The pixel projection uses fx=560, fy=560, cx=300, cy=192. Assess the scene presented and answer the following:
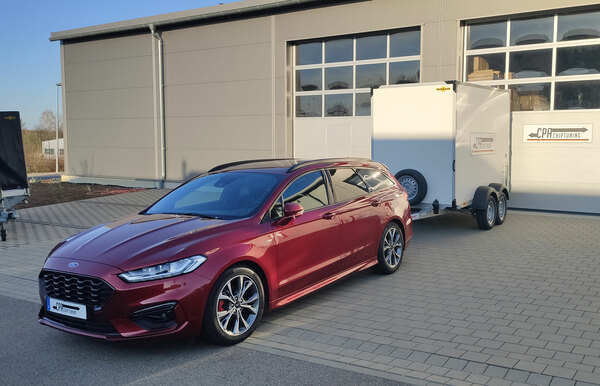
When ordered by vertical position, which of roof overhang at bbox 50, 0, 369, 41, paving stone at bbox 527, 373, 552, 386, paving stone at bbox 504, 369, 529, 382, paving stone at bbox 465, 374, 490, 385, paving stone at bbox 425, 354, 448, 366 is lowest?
paving stone at bbox 425, 354, 448, 366

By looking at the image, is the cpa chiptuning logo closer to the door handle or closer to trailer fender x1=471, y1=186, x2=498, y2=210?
trailer fender x1=471, y1=186, x2=498, y2=210

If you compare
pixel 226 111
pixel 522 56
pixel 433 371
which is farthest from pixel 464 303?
pixel 226 111

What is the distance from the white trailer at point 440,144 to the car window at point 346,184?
265cm

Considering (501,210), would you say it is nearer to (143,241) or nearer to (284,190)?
(284,190)

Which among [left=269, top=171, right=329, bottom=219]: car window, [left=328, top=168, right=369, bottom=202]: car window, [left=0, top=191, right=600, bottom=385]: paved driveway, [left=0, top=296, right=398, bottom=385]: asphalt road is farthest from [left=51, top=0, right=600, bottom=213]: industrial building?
Answer: [left=0, top=296, right=398, bottom=385]: asphalt road

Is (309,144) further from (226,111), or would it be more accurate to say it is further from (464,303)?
(464,303)

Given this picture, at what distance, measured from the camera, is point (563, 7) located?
38.8 feet

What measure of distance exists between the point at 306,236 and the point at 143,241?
5.47 feet

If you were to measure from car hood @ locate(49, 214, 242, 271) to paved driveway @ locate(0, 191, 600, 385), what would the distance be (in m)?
1.05

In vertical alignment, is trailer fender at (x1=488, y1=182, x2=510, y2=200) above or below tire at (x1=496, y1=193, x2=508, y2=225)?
above

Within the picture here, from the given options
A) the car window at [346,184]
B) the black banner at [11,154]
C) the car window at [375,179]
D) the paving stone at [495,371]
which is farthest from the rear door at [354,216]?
the black banner at [11,154]

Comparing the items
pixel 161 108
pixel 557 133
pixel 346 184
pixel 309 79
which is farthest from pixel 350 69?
pixel 346 184

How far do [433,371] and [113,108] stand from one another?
720 inches

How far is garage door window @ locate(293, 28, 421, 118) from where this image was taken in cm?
1413
